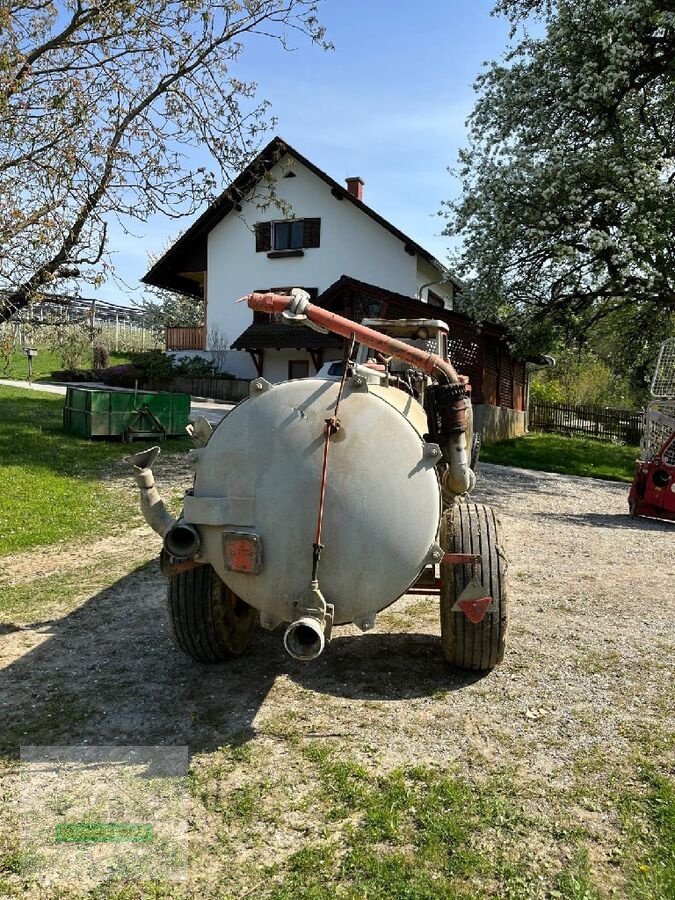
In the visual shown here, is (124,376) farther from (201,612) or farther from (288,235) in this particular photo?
(201,612)

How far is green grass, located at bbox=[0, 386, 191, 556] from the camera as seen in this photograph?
8828mm

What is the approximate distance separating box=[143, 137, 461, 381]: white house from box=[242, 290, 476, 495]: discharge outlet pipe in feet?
66.8

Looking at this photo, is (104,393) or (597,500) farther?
(104,393)

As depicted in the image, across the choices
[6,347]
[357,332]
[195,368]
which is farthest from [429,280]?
[357,332]

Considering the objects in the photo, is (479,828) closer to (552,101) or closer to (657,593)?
(657,593)

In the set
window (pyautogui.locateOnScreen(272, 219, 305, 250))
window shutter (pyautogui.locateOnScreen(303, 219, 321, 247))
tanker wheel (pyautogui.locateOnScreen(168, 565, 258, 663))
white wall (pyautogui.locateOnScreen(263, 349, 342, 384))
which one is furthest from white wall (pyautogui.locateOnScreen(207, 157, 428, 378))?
tanker wheel (pyautogui.locateOnScreen(168, 565, 258, 663))

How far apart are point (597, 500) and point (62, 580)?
9.67 meters

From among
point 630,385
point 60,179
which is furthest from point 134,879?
point 630,385

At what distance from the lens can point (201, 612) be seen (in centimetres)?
460

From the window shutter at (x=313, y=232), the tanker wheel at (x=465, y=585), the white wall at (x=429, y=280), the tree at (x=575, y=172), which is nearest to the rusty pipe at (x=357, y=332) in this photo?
the tanker wheel at (x=465, y=585)

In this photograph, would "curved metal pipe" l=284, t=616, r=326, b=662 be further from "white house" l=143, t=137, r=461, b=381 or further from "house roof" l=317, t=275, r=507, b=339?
"white house" l=143, t=137, r=461, b=381

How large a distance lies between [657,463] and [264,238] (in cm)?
2024

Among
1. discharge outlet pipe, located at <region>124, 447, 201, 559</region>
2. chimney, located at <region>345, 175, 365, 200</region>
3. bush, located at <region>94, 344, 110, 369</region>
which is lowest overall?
discharge outlet pipe, located at <region>124, 447, 201, 559</region>

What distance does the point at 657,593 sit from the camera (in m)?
6.87
